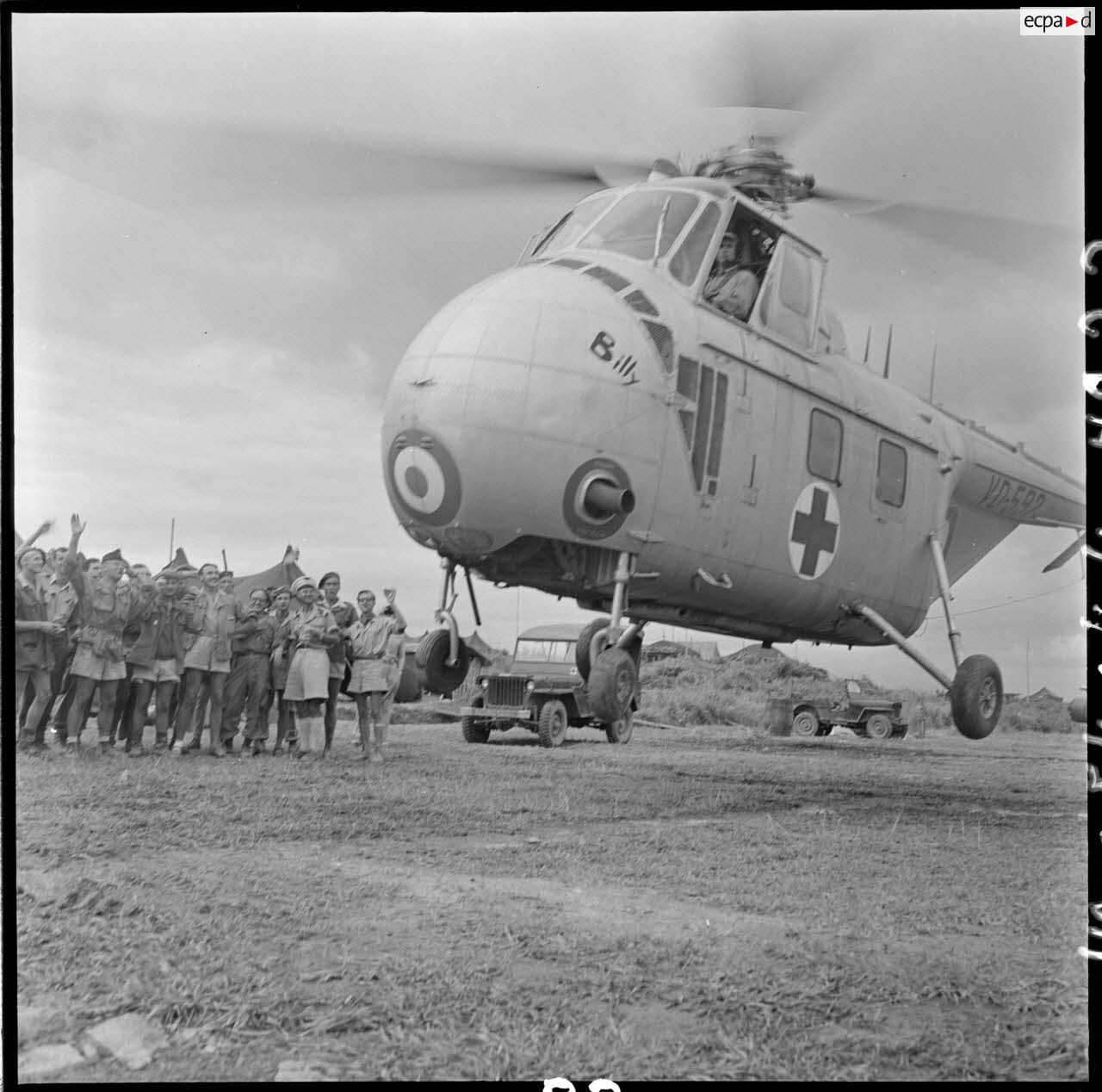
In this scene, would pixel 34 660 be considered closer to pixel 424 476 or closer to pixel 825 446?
pixel 424 476

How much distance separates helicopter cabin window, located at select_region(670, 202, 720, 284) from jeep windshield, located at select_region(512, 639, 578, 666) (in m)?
3.81

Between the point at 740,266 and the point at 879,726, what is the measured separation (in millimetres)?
4028

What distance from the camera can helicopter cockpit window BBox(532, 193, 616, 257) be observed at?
591cm

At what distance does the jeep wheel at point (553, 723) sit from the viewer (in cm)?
1042

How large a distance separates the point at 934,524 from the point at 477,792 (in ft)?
11.0

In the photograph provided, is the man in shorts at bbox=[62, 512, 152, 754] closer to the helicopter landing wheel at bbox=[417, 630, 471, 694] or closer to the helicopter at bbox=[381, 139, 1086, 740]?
the helicopter landing wheel at bbox=[417, 630, 471, 694]

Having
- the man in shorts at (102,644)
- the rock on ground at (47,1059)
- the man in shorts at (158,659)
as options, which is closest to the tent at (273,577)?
the man in shorts at (158,659)

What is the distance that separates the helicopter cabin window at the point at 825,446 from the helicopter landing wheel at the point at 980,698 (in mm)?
1320

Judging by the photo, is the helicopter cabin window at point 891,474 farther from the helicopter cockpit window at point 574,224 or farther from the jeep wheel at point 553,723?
the jeep wheel at point 553,723

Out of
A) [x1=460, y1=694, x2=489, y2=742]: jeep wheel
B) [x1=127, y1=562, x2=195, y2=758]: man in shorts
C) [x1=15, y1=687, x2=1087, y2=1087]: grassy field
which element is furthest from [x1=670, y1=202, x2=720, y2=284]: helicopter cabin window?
[x1=460, y1=694, x2=489, y2=742]: jeep wheel

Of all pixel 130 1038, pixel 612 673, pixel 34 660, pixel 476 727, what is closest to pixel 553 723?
pixel 476 727

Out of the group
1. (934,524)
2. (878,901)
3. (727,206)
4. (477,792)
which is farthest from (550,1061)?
(934,524)

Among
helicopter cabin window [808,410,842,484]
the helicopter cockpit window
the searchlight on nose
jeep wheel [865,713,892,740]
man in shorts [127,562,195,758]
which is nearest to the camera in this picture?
the searchlight on nose

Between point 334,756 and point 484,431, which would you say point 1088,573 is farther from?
point 334,756
